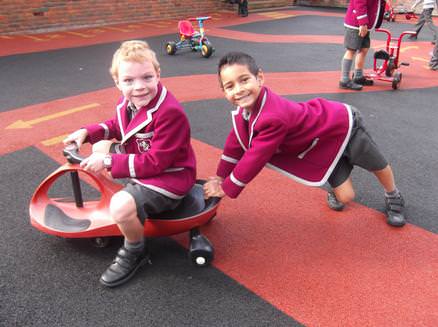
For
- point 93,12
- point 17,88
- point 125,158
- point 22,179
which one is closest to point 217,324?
point 125,158

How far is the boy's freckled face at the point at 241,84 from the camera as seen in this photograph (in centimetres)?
185

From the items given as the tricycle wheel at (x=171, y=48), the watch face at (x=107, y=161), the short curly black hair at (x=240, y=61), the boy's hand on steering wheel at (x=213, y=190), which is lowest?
the tricycle wheel at (x=171, y=48)

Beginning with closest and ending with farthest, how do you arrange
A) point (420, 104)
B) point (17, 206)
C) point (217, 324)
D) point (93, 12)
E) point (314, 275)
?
point (217, 324)
point (314, 275)
point (17, 206)
point (420, 104)
point (93, 12)

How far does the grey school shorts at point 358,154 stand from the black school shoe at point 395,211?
283 mm

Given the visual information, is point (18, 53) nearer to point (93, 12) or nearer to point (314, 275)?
point (93, 12)

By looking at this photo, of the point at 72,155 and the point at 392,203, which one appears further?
the point at 392,203

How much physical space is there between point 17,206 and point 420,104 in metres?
4.28

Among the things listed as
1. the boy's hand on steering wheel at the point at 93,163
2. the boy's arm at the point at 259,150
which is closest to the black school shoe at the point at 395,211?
the boy's arm at the point at 259,150

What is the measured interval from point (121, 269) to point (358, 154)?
138cm

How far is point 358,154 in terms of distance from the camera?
2.19 metres

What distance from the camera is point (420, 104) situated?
463cm

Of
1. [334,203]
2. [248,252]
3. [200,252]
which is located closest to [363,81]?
[334,203]

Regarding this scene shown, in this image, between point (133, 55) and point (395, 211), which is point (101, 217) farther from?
point (395, 211)

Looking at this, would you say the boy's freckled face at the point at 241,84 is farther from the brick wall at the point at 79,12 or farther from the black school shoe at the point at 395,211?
the brick wall at the point at 79,12
